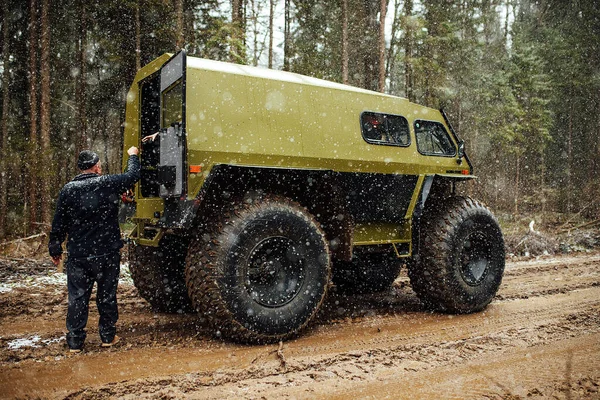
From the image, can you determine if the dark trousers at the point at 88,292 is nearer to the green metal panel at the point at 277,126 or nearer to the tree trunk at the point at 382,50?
the green metal panel at the point at 277,126

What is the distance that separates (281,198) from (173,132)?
1.20 metres

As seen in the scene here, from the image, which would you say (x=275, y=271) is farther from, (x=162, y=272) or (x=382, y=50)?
(x=382, y=50)

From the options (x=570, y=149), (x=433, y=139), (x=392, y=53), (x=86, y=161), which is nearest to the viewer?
(x=86, y=161)

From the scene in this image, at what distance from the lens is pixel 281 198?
4312 mm

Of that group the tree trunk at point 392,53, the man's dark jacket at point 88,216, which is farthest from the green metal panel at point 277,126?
the tree trunk at point 392,53

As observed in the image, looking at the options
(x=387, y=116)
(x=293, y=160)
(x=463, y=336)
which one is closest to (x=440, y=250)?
(x=463, y=336)

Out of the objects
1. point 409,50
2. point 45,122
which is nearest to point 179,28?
point 45,122

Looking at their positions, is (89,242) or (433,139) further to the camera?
(433,139)

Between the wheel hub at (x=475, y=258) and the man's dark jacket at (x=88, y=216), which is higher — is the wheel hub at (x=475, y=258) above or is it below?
below

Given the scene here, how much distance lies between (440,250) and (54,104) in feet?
56.8

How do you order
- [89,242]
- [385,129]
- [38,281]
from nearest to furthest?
[89,242]
[385,129]
[38,281]

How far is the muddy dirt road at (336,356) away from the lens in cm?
298

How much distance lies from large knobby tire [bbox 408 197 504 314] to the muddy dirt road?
0.24 m

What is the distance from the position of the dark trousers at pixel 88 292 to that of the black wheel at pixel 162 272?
786 millimetres
